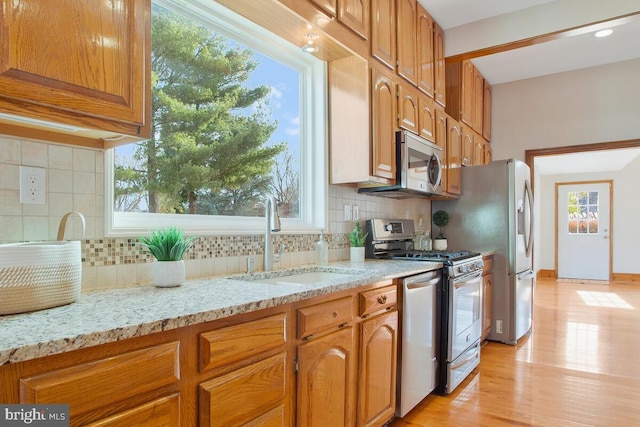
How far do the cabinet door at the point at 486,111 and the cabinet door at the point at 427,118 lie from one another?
1713mm

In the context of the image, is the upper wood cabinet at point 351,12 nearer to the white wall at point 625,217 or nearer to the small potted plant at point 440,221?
the small potted plant at point 440,221

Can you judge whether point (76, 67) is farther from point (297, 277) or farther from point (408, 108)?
point (408, 108)

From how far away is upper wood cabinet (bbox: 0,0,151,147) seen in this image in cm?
95

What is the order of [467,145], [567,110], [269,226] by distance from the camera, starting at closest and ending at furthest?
[269,226]
[467,145]
[567,110]

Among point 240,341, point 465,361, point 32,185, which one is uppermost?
point 32,185

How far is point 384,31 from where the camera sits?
257 cm

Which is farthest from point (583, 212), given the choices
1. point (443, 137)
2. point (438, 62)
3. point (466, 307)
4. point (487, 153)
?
point (466, 307)

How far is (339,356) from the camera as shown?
1630mm

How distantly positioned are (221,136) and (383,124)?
107 cm

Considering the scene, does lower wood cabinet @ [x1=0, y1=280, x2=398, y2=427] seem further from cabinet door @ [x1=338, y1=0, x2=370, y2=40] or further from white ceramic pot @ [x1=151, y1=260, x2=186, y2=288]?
cabinet door @ [x1=338, y1=0, x2=370, y2=40]

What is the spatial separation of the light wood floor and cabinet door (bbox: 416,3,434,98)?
2269 mm

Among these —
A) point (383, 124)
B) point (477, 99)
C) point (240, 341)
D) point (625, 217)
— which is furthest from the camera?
point (625, 217)

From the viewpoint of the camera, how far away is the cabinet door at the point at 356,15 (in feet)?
7.04

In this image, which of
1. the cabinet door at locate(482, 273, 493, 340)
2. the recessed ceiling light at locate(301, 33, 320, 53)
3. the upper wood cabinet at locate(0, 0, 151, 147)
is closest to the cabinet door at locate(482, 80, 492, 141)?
the cabinet door at locate(482, 273, 493, 340)
